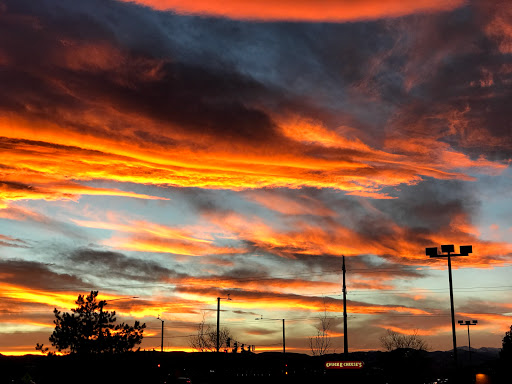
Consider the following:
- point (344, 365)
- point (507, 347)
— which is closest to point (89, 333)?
point (344, 365)

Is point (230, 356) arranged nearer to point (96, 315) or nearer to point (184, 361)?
point (184, 361)

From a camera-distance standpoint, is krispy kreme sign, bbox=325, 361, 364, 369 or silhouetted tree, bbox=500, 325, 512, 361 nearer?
krispy kreme sign, bbox=325, 361, 364, 369

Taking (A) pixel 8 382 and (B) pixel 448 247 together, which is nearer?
(B) pixel 448 247

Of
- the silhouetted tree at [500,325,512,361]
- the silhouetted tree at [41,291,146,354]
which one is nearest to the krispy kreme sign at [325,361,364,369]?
the silhouetted tree at [41,291,146,354]

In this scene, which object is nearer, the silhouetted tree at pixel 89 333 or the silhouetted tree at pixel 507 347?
the silhouetted tree at pixel 89 333

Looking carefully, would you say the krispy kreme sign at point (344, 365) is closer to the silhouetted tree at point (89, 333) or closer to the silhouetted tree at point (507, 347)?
the silhouetted tree at point (89, 333)

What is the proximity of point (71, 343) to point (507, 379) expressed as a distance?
6385 centimetres

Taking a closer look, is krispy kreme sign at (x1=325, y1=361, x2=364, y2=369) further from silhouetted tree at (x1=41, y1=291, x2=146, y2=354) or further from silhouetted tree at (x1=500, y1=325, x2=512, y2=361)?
silhouetted tree at (x1=500, y1=325, x2=512, y2=361)

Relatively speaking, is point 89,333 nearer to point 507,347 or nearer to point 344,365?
point 344,365

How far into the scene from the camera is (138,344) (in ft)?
223

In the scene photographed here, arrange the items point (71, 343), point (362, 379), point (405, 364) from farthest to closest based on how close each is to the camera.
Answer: point (405, 364) < point (71, 343) < point (362, 379)

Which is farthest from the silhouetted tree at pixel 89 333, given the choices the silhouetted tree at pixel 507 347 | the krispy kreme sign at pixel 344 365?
the silhouetted tree at pixel 507 347

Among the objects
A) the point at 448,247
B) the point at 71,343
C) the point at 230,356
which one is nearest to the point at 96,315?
the point at 71,343

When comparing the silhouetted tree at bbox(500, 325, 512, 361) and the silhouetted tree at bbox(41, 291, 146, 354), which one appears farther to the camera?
the silhouetted tree at bbox(500, 325, 512, 361)
